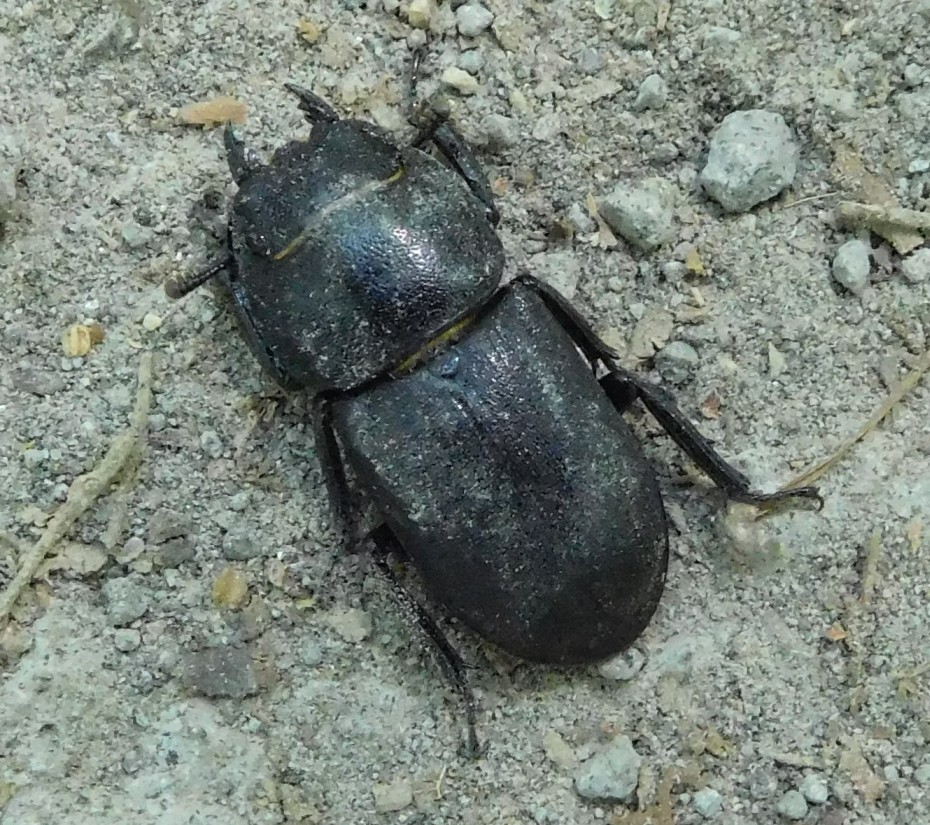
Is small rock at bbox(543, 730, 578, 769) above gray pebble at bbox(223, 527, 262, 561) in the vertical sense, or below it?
below

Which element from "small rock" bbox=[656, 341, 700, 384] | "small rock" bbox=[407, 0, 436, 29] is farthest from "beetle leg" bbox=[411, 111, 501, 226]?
"small rock" bbox=[656, 341, 700, 384]

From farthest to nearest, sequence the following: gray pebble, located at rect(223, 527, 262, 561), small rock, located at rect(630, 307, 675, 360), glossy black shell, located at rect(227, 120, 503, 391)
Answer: small rock, located at rect(630, 307, 675, 360) → gray pebble, located at rect(223, 527, 262, 561) → glossy black shell, located at rect(227, 120, 503, 391)

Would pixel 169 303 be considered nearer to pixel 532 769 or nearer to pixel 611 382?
pixel 611 382

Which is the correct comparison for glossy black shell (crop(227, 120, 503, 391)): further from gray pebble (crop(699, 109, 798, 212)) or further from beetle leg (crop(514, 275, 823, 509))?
gray pebble (crop(699, 109, 798, 212))

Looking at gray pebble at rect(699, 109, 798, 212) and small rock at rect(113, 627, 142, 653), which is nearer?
small rock at rect(113, 627, 142, 653)

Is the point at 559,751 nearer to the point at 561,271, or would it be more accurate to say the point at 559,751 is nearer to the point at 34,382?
the point at 561,271

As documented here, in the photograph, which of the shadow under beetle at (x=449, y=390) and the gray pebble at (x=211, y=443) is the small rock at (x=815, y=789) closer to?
the shadow under beetle at (x=449, y=390)

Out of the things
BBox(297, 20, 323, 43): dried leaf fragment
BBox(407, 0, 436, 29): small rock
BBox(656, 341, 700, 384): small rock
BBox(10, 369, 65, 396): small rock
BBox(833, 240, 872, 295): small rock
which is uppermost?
BBox(297, 20, 323, 43): dried leaf fragment

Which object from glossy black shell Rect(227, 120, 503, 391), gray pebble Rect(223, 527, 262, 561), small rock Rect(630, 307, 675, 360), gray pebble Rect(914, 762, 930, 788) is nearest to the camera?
glossy black shell Rect(227, 120, 503, 391)
